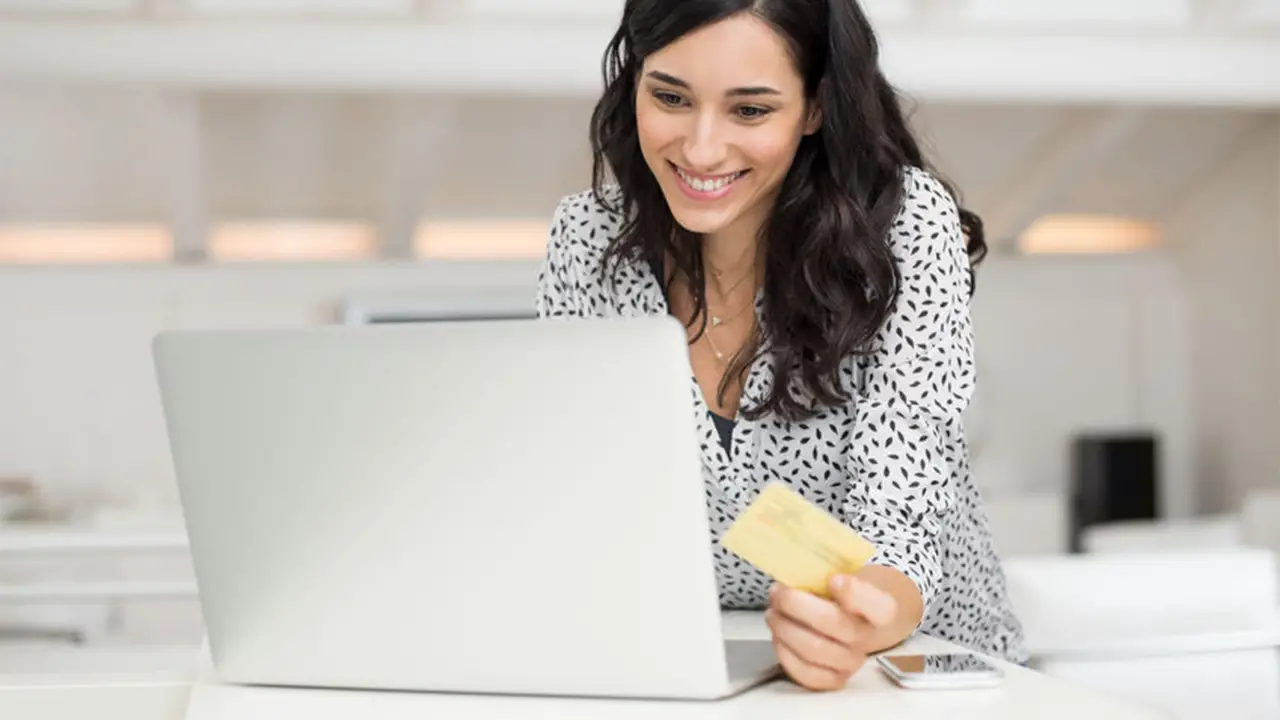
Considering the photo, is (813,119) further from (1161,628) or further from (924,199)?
(1161,628)

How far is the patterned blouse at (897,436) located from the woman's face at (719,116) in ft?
0.51

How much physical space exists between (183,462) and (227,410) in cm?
7

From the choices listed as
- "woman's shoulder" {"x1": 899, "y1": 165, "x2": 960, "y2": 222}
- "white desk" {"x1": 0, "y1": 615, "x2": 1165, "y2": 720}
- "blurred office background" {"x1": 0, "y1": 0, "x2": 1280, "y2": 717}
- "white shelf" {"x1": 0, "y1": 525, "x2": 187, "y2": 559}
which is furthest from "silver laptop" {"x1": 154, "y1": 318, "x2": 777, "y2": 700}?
"blurred office background" {"x1": 0, "y1": 0, "x2": 1280, "y2": 717}

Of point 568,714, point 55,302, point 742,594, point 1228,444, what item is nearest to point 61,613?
point 55,302

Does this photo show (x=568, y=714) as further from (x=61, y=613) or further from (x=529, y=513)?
(x=61, y=613)

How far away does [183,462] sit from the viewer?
1193 millimetres

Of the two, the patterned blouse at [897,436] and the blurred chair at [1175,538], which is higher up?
the patterned blouse at [897,436]

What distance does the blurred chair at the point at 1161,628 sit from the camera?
3121mm

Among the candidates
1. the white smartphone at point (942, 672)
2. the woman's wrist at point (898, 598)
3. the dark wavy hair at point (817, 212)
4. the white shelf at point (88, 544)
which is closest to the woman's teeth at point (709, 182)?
the dark wavy hair at point (817, 212)

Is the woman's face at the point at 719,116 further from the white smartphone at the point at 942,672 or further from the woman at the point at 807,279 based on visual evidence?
the white smartphone at the point at 942,672

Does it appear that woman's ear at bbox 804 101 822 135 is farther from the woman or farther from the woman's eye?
the woman's eye

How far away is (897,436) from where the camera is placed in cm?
143

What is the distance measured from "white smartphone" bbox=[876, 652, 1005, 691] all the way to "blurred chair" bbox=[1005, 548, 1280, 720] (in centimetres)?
200

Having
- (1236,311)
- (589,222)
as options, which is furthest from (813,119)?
(1236,311)
